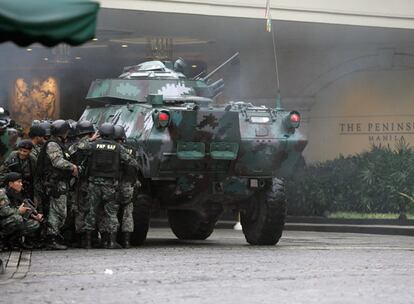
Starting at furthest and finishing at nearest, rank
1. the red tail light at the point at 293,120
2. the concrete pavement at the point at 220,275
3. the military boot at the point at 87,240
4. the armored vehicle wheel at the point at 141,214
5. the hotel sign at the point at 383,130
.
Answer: the hotel sign at the point at 383,130 < the red tail light at the point at 293,120 < the armored vehicle wheel at the point at 141,214 < the military boot at the point at 87,240 < the concrete pavement at the point at 220,275

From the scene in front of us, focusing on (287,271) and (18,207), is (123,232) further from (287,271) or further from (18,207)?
(287,271)

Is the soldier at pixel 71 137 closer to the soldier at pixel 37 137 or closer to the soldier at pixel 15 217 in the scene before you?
the soldier at pixel 37 137

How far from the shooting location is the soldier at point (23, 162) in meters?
14.7

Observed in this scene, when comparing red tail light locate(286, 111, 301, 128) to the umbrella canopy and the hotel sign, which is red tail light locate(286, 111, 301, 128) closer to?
the umbrella canopy

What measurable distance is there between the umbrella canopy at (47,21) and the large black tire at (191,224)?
875 centimetres

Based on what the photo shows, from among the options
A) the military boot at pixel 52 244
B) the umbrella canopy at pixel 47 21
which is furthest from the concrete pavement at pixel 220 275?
the umbrella canopy at pixel 47 21

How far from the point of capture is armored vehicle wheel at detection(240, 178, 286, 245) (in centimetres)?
1518

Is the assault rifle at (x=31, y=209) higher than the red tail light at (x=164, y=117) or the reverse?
the reverse

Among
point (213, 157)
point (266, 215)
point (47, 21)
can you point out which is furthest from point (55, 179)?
point (47, 21)

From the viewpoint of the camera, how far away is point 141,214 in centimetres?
1499

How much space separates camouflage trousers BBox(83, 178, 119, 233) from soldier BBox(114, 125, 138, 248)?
0.10 m

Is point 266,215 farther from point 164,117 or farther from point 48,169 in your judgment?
point 48,169

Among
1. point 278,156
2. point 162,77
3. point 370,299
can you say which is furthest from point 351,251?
point 370,299

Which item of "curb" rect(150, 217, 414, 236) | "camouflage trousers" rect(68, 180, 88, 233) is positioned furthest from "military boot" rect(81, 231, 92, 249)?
"curb" rect(150, 217, 414, 236)
